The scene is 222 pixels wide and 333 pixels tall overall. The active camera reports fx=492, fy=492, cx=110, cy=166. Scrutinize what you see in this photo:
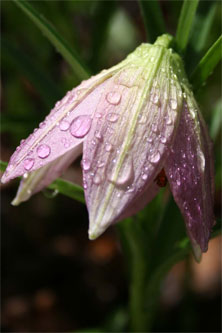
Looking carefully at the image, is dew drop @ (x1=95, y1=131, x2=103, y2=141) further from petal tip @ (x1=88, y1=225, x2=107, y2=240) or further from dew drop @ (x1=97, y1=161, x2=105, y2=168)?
petal tip @ (x1=88, y1=225, x2=107, y2=240)

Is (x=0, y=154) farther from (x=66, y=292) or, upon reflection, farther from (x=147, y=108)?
(x=147, y=108)

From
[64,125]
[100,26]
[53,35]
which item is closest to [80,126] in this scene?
[64,125]

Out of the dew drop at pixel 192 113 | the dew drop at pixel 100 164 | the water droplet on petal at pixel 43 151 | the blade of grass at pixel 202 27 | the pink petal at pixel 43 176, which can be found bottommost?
the blade of grass at pixel 202 27

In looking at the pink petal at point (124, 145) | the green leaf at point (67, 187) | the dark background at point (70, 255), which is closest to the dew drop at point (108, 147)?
the pink petal at point (124, 145)

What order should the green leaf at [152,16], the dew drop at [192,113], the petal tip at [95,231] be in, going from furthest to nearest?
the green leaf at [152,16]
the dew drop at [192,113]
the petal tip at [95,231]

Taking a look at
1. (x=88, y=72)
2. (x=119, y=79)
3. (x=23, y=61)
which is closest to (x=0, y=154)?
(x=23, y=61)

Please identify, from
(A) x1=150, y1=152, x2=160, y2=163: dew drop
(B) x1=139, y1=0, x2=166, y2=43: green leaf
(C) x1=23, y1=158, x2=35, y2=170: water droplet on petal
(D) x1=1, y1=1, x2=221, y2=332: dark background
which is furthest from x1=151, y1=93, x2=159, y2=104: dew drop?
(D) x1=1, y1=1, x2=221, y2=332: dark background

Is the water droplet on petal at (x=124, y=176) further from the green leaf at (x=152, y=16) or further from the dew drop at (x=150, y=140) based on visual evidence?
the green leaf at (x=152, y=16)
